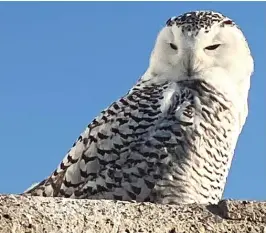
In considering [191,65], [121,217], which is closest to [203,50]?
[191,65]

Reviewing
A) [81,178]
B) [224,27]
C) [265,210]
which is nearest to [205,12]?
[224,27]

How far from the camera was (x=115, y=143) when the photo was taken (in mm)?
3885

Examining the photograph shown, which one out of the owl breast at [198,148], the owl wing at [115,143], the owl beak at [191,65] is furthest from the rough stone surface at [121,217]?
the owl beak at [191,65]

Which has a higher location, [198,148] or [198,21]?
[198,21]

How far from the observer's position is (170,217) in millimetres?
1584

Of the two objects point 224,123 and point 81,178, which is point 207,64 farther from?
point 81,178

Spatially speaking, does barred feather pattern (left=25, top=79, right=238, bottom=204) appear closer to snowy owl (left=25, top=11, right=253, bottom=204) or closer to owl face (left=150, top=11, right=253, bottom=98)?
snowy owl (left=25, top=11, right=253, bottom=204)

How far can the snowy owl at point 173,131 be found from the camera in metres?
3.76

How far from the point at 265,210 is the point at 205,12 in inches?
110

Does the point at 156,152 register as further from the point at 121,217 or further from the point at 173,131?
the point at 121,217

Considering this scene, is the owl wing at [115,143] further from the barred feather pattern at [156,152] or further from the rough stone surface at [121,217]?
the rough stone surface at [121,217]

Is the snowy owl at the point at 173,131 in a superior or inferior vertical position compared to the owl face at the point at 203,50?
inferior

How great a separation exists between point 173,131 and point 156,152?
0.46 feet

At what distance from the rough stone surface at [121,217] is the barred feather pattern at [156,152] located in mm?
2026
